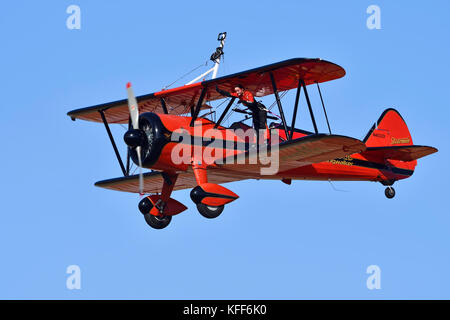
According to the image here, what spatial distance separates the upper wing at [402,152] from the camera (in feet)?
54.2

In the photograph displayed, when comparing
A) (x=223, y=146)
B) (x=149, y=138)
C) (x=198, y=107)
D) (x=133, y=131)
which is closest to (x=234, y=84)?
(x=198, y=107)

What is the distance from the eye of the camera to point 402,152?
17297 millimetres

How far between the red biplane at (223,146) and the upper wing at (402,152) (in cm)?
2

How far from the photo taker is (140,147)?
51.0 feet

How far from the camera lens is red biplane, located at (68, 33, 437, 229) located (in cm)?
1502

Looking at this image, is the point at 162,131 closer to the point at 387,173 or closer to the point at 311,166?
the point at 311,166

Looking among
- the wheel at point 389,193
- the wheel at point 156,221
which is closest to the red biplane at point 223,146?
the wheel at point 156,221

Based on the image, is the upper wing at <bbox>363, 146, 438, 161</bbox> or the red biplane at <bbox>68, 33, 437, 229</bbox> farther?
the upper wing at <bbox>363, 146, 438, 161</bbox>

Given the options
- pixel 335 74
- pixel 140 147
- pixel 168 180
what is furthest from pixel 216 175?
pixel 335 74

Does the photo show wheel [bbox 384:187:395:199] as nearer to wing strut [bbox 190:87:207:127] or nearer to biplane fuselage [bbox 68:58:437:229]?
biplane fuselage [bbox 68:58:437:229]

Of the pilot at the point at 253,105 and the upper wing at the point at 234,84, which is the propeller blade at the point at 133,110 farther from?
the pilot at the point at 253,105

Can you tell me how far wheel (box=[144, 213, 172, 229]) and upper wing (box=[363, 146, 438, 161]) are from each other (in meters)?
5.21

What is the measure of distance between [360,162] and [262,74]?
4096 millimetres

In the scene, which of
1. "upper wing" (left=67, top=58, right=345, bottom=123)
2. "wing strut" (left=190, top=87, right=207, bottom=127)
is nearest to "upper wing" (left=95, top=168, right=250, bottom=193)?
"upper wing" (left=67, top=58, right=345, bottom=123)
